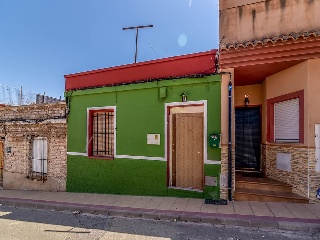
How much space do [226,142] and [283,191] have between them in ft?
7.56

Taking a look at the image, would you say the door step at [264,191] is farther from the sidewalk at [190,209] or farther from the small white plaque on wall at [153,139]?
the small white plaque on wall at [153,139]

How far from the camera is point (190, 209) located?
20.3 ft

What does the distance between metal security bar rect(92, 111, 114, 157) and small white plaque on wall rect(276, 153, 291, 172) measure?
19.7ft

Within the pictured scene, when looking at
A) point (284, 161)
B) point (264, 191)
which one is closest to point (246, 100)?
point (284, 161)

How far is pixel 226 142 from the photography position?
6.77 metres

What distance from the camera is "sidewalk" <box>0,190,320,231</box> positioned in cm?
525

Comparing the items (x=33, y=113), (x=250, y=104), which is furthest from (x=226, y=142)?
(x=33, y=113)

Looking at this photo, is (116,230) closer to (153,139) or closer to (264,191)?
(153,139)

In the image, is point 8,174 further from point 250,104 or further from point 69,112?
point 250,104

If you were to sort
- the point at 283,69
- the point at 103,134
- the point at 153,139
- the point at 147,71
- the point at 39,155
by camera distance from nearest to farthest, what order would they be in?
the point at 283,69 → the point at 153,139 → the point at 147,71 → the point at 103,134 → the point at 39,155

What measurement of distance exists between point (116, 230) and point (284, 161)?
557cm

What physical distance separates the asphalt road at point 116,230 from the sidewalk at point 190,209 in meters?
0.18

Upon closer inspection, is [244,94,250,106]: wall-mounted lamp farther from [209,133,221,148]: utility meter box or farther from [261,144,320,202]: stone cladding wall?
[209,133,221,148]: utility meter box

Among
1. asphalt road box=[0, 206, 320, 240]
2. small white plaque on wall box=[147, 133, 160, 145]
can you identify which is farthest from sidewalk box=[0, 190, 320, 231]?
small white plaque on wall box=[147, 133, 160, 145]
